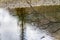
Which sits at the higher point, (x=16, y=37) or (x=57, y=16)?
(x=57, y=16)

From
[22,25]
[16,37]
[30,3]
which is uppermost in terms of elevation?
[30,3]

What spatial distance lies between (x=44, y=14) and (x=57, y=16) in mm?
140

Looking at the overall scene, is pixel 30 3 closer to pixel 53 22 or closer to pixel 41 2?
pixel 41 2

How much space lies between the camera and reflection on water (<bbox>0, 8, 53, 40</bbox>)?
5.91 ft

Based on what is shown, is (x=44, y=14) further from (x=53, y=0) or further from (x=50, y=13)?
(x=53, y=0)

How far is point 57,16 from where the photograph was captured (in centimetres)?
174

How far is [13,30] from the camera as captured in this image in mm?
1882

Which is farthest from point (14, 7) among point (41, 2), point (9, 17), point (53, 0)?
point (53, 0)

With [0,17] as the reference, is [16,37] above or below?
below

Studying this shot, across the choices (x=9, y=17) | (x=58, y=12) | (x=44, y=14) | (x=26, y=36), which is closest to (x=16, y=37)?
(x=26, y=36)

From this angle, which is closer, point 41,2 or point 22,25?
point 41,2

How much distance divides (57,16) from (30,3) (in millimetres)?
318

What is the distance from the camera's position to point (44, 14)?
1.77m

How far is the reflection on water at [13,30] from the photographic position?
1801mm
